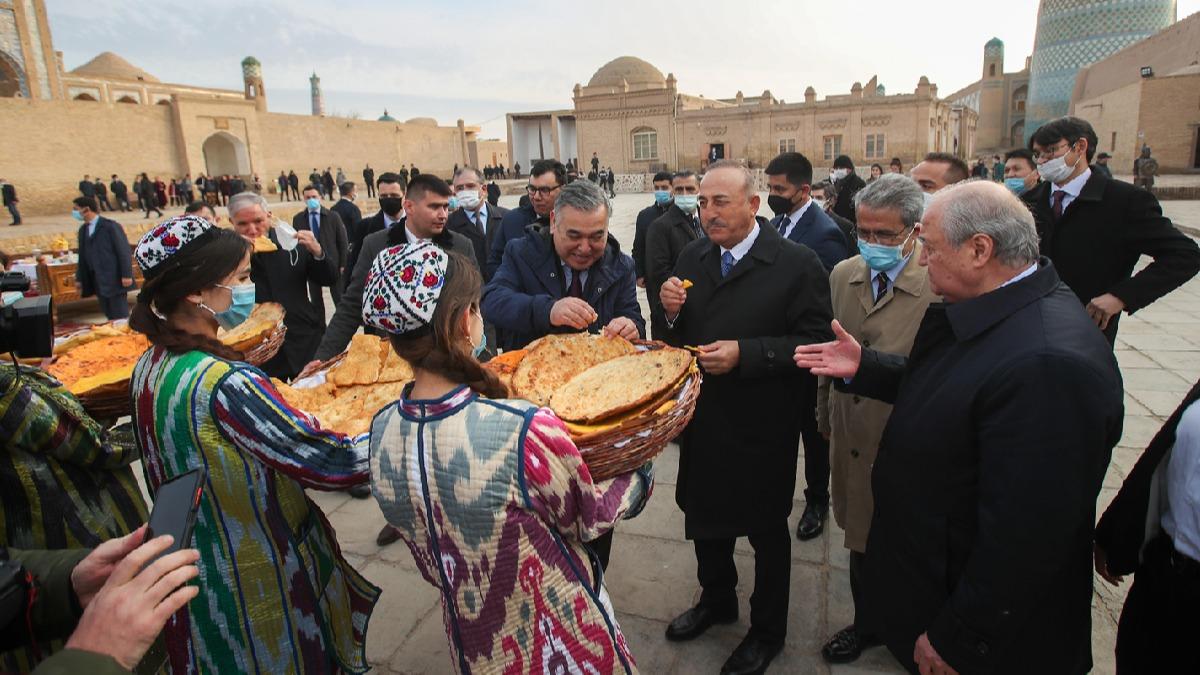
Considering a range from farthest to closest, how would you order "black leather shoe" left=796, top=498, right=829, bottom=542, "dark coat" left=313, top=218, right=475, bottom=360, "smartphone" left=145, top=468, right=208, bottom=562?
"black leather shoe" left=796, top=498, right=829, bottom=542
"dark coat" left=313, top=218, right=475, bottom=360
"smartphone" left=145, top=468, right=208, bottom=562

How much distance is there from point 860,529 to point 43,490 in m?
2.87

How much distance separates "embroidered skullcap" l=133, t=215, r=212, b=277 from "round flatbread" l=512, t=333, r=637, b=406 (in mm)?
1065

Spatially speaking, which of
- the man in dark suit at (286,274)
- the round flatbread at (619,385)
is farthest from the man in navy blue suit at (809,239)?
the man in dark suit at (286,274)

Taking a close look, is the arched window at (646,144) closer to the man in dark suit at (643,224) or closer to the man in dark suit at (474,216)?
the man in dark suit at (643,224)

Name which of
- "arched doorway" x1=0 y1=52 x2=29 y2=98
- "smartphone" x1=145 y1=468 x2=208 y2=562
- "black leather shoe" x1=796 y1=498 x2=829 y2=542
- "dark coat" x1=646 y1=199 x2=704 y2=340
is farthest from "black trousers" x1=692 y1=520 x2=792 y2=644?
"arched doorway" x1=0 y1=52 x2=29 y2=98

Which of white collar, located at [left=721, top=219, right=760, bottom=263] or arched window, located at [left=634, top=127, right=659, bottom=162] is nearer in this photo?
white collar, located at [left=721, top=219, right=760, bottom=263]

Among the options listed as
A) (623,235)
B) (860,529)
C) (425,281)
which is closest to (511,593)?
(425,281)

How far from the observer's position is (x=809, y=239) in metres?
4.56

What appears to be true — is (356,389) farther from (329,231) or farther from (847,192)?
(847,192)

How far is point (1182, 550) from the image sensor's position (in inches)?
61.1

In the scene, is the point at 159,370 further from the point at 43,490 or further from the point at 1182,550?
the point at 1182,550

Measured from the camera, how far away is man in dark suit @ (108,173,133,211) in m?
27.9

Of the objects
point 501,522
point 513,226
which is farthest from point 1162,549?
point 513,226

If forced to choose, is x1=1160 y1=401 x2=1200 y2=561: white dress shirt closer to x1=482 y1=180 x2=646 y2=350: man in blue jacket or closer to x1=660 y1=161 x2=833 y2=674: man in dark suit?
x1=660 y1=161 x2=833 y2=674: man in dark suit
